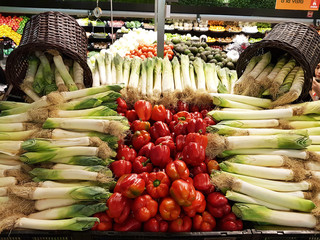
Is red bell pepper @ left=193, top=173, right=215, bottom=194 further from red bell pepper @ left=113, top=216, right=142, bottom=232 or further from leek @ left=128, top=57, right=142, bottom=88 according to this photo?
leek @ left=128, top=57, right=142, bottom=88

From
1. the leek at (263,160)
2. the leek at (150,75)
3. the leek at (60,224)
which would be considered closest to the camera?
the leek at (60,224)

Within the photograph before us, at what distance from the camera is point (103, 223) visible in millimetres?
1779

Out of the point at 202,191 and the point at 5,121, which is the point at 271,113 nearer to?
the point at 202,191

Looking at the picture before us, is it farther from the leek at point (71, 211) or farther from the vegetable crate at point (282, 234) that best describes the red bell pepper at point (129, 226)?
the vegetable crate at point (282, 234)

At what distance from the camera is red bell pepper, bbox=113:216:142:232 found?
5.78 feet

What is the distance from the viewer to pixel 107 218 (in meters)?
1.79

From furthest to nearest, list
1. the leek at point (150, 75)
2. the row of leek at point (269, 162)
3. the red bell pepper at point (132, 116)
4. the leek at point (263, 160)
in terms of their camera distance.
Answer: the leek at point (150, 75) → the red bell pepper at point (132, 116) → the leek at point (263, 160) → the row of leek at point (269, 162)

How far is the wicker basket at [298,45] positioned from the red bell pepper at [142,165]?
4.90 feet

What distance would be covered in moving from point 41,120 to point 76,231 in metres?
1.03

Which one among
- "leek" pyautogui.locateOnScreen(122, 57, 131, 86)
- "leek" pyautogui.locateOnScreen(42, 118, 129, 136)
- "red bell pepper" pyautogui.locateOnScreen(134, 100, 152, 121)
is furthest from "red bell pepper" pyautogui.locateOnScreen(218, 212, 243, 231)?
"leek" pyautogui.locateOnScreen(122, 57, 131, 86)

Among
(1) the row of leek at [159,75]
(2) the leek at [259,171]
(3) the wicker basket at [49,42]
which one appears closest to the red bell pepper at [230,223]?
(2) the leek at [259,171]

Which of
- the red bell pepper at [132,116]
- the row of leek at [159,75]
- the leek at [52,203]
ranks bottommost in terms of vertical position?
the leek at [52,203]

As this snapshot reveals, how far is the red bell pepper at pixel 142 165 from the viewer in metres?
2.05

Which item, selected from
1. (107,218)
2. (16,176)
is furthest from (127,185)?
(16,176)
